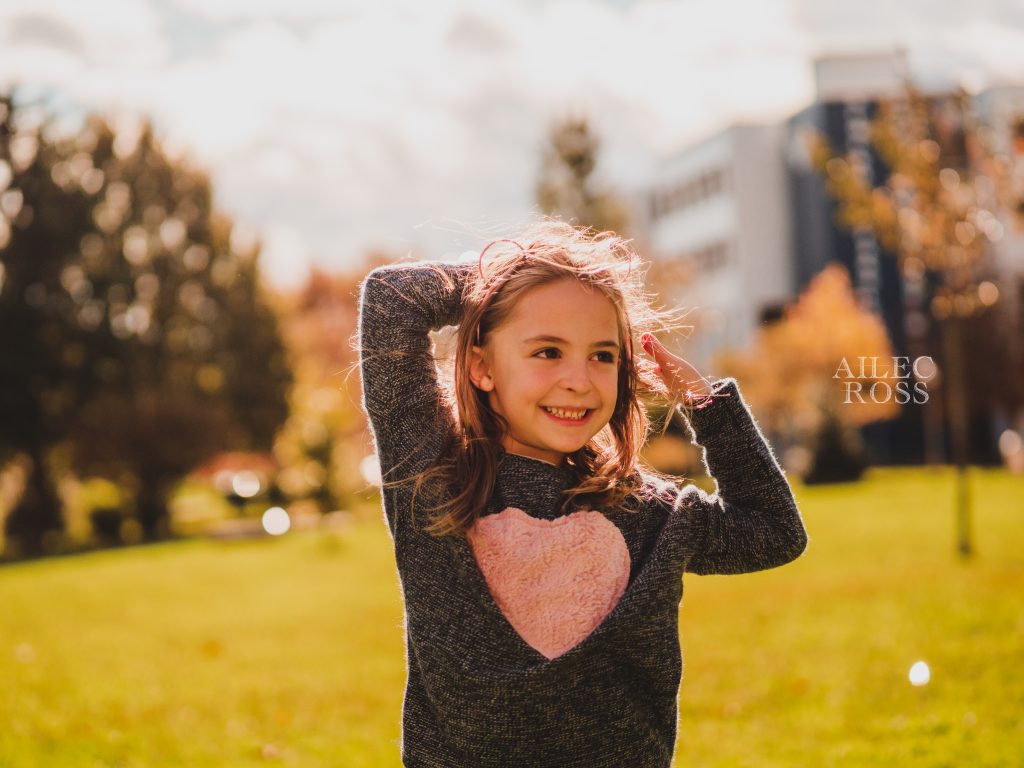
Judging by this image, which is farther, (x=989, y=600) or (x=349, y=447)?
(x=349, y=447)

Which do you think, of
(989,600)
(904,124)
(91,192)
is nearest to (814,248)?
(91,192)

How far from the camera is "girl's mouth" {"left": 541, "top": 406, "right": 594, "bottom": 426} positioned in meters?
2.44

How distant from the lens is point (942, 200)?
35.3ft

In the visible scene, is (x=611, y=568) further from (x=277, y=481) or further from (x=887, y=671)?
(x=277, y=481)

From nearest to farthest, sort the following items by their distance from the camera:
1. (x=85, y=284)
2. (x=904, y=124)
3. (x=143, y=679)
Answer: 1. (x=143, y=679)
2. (x=904, y=124)
3. (x=85, y=284)

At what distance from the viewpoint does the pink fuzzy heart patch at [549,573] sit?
2330 mm

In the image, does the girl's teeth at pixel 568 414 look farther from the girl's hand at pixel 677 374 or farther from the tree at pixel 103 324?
the tree at pixel 103 324

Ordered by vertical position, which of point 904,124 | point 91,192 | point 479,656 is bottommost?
point 479,656

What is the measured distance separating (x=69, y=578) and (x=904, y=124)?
42.4 feet

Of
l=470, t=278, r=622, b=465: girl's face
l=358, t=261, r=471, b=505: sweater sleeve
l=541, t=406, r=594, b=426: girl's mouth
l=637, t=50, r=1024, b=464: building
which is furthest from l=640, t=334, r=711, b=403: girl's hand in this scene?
l=637, t=50, r=1024, b=464: building

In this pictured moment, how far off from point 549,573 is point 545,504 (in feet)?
0.53

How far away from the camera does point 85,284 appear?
3048 cm

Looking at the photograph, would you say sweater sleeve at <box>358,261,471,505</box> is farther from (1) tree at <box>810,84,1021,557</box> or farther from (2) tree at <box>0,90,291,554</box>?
(2) tree at <box>0,90,291,554</box>

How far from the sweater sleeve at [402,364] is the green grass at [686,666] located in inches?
106
